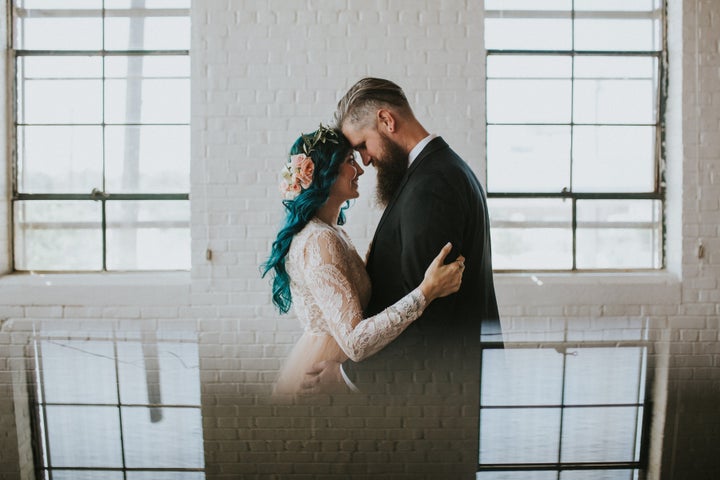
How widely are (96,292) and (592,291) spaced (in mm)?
2239

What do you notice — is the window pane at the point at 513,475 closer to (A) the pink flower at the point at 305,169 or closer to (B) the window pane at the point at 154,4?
(A) the pink flower at the point at 305,169

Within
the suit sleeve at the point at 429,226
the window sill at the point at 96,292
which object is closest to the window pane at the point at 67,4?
the window sill at the point at 96,292

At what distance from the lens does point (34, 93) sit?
9.23 ft

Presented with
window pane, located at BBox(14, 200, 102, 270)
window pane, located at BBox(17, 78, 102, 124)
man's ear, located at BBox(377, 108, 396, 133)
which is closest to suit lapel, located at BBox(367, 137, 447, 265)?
man's ear, located at BBox(377, 108, 396, 133)

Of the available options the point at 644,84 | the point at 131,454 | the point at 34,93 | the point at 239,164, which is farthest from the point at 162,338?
the point at 644,84

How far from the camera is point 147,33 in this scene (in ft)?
9.08

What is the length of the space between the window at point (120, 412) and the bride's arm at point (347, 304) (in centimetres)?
40

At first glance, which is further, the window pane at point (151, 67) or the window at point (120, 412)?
the window pane at point (151, 67)

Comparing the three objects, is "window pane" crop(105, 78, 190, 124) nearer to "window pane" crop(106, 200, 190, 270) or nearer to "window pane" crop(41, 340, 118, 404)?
"window pane" crop(106, 200, 190, 270)

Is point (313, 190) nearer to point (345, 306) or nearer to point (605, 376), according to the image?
point (345, 306)

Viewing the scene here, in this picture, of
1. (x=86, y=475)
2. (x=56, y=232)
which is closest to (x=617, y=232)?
(x=86, y=475)

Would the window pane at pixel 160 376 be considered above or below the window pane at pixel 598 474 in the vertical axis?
above

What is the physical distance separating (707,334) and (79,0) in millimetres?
3316

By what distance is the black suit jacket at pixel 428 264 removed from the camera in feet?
5.43
